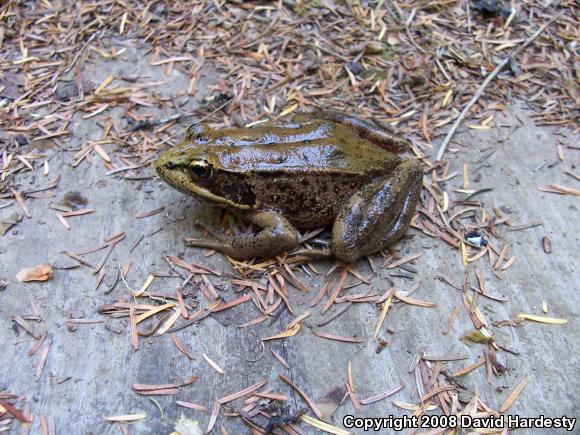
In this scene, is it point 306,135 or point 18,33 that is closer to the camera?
point 306,135

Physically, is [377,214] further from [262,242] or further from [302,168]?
[262,242]

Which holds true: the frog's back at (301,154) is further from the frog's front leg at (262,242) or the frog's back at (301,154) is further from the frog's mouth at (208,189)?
the frog's front leg at (262,242)

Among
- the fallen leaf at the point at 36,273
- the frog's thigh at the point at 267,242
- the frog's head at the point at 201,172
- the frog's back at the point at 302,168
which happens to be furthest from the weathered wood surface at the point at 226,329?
the frog's back at the point at 302,168

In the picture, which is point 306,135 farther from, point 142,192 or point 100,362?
point 100,362

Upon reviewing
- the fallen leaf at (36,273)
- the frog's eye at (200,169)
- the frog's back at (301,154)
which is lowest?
the fallen leaf at (36,273)

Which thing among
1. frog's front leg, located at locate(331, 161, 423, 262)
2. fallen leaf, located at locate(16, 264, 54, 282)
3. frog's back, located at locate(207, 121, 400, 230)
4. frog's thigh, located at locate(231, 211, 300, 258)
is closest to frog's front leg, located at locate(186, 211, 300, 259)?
frog's thigh, located at locate(231, 211, 300, 258)

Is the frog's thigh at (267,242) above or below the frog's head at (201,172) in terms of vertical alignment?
below

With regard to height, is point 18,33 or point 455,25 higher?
point 455,25

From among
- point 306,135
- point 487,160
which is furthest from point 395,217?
point 487,160
